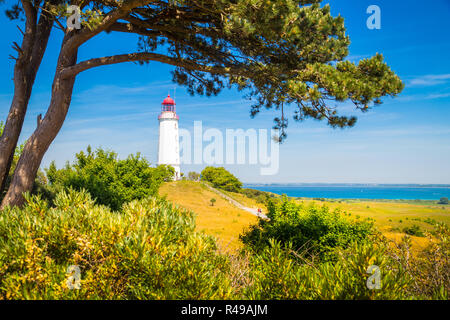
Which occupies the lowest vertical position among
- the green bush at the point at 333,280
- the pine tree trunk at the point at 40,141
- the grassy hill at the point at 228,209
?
the grassy hill at the point at 228,209

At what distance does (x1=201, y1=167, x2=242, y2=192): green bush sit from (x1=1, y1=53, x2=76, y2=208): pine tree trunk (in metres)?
44.1

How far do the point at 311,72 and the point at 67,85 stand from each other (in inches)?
233

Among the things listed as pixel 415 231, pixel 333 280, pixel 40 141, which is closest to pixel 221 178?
pixel 415 231

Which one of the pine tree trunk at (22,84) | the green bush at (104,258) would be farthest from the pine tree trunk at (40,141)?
the green bush at (104,258)

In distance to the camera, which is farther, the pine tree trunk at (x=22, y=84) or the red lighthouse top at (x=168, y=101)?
the red lighthouse top at (x=168, y=101)

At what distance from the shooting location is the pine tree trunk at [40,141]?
6.57m

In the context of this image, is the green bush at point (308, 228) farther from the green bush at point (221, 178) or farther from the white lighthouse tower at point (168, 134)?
the green bush at point (221, 178)

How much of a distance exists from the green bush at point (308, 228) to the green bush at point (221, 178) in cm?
4023

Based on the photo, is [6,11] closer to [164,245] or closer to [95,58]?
[95,58]

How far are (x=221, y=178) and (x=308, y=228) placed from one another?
4196cm

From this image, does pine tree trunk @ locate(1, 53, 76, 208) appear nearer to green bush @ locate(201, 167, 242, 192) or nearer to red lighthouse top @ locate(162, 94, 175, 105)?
red lighthouse top @ locate(162, 94, 175, 105)

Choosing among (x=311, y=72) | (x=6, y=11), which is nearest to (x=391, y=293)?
(x=311, y=72)

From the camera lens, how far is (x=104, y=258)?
339cm

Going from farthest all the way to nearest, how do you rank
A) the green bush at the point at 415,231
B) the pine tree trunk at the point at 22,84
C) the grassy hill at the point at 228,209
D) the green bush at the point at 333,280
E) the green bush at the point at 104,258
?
the grassy hill at the point at 228,209, the green bush at the point at 415,231, the pine tree trunk at the point at 22,84, the green bush at the point at 104,258, the green bush at the point at 333,280
